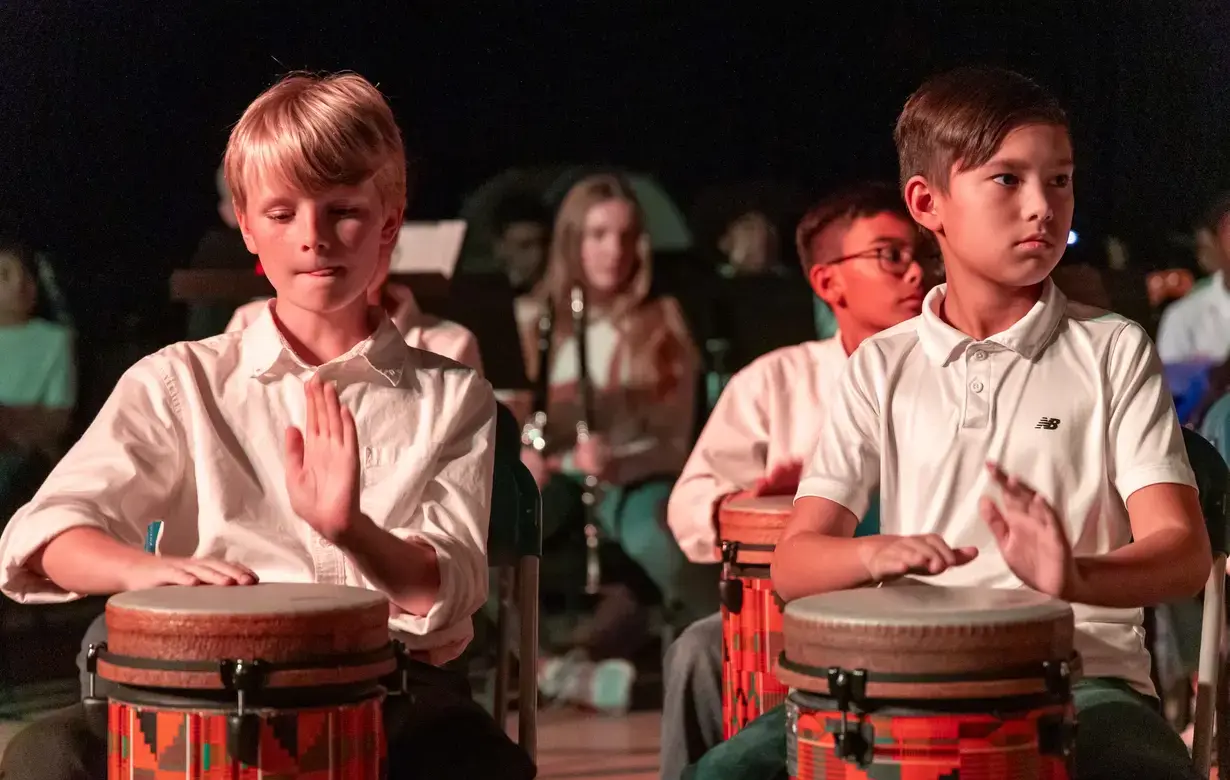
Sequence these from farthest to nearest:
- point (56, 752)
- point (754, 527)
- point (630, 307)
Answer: point (630, 307) → point (754, 527) → point (56, 752)

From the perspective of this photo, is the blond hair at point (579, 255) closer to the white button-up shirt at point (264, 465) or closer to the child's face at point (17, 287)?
the child's face at point (17, 287)

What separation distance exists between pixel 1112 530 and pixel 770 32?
339cm

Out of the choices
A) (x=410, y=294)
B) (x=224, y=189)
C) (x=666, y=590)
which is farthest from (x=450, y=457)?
(x=666, y=590)

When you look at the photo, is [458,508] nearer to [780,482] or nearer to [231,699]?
[231,699]

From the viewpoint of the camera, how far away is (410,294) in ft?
15.8

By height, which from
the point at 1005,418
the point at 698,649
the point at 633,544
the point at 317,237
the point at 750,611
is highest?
the point at 317,237

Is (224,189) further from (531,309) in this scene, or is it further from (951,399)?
(951,399)

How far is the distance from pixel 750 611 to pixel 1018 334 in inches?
40.8

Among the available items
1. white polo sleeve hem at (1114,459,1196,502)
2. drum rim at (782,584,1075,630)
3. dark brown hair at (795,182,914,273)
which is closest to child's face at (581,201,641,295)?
dark brown hair at (795,182,914,273)

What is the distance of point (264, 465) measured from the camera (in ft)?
8.69

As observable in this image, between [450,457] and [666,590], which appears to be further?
A: [666,590]

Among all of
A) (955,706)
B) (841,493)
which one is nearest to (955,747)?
(955,706)

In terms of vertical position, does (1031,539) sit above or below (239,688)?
above

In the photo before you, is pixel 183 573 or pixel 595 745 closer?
pixel 183 573
